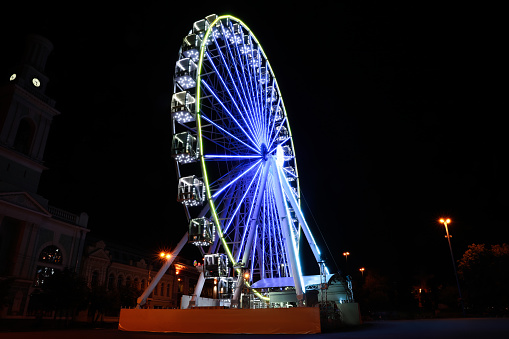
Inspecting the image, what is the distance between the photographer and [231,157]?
23.0m

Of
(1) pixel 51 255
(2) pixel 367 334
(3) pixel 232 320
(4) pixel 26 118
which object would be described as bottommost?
(2) pixel 367 334

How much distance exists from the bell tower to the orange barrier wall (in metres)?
23.8

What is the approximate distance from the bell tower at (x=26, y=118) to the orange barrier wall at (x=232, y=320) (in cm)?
2384

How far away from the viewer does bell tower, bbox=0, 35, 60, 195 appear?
36.6 metres

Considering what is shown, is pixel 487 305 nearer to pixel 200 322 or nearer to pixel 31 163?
pixel 200 322

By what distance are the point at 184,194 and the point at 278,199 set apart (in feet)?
19.2

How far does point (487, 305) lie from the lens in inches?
1612

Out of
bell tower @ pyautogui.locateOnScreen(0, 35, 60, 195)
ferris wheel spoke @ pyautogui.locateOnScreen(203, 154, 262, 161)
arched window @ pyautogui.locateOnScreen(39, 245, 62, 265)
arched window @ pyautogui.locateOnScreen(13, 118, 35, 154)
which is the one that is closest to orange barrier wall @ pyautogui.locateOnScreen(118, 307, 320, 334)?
ferris wheel spoke @ pyautogui.locateOnScreen(203, 154, 262, 161)

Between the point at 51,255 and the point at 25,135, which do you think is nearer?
the point at 51,255

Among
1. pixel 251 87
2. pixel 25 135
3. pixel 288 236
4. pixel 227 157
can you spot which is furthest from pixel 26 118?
pixel 288 236

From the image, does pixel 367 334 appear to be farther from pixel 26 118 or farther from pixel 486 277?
pixel 26 118

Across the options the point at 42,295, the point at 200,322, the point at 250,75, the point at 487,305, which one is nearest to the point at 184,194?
the point at 200,322

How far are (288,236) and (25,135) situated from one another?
34367 millimetres

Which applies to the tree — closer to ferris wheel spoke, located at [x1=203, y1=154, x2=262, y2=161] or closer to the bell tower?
ferris wheel spoke, located at [x1=203, y1=154, x2=262, y2=161]
